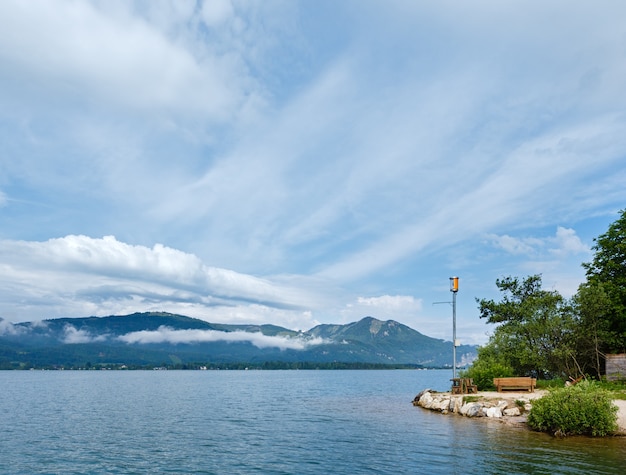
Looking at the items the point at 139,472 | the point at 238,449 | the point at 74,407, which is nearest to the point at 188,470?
the point at 139,472

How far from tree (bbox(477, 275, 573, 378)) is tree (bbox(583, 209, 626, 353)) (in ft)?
14.1

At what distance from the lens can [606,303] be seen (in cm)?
4850

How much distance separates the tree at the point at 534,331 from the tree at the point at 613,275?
4.30 metres

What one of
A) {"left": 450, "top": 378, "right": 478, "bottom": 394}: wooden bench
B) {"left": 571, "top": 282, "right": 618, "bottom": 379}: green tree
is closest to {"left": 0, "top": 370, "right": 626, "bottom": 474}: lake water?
{"left": 450, "top": 378, "right": 478, "bottom": 394}: wooden bench

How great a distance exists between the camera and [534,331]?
2090 inches

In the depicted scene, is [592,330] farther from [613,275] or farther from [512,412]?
[512,412]

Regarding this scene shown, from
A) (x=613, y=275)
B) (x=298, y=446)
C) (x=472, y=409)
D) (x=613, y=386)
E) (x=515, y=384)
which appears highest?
(x=613, y=275)

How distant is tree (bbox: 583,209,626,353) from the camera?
49781mm

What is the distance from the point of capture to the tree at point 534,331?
5200 centimetres

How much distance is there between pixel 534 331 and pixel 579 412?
23680 mm

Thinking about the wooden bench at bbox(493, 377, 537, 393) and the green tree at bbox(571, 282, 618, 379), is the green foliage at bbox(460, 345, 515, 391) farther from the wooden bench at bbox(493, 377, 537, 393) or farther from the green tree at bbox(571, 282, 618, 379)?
the green tree at bbox(571, 282, 618, 379)

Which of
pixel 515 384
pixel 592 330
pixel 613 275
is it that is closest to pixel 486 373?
pixel 515 384

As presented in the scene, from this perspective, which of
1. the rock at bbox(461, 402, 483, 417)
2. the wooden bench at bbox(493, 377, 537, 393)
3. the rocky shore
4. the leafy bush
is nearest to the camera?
the leafy bush

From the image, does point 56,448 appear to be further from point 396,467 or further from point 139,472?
point 396,467
